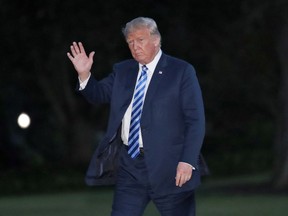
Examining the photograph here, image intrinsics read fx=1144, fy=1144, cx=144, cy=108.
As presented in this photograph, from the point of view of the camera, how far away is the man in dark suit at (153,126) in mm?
8414

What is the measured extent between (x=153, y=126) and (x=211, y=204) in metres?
13.6

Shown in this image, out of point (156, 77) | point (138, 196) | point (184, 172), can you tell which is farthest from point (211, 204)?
point (184, 172)

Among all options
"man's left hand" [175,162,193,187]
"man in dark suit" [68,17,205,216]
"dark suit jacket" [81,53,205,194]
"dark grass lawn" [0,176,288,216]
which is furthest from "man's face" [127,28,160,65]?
"dark grass lawn" [0,176,288,216]

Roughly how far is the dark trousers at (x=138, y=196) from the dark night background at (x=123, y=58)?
51.5 feet

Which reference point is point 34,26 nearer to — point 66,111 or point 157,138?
point 66,111

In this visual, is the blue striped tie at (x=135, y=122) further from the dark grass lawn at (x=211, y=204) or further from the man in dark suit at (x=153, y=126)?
the dark grass lawn at (x=211, y=204)

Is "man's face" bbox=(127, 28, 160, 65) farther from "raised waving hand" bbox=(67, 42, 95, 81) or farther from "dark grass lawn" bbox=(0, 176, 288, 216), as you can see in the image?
"dark grass lawn" bbox=(0, 176, 288, 216)

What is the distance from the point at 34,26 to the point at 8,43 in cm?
239

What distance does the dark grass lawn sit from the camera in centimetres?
1966

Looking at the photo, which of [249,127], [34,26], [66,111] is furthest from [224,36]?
[249,127]

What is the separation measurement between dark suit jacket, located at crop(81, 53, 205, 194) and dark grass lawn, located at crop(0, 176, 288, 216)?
407 inches

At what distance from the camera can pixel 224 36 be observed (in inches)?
1200

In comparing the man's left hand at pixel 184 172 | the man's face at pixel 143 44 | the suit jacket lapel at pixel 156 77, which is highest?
the man's face at pixel 143 44

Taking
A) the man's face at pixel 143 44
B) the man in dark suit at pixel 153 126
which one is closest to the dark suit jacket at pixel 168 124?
the man in dark suit at pixel 153 126
